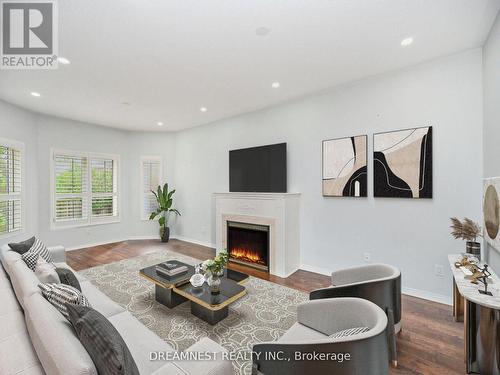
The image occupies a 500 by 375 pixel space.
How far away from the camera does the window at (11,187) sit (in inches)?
157

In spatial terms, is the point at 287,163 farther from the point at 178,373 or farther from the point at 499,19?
the point at 178,373

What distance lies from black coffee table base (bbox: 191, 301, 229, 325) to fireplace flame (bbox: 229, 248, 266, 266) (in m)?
1.64

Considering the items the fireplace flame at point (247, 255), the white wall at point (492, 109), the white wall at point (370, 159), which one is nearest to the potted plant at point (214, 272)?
the fireplace flame at point (247, 255)

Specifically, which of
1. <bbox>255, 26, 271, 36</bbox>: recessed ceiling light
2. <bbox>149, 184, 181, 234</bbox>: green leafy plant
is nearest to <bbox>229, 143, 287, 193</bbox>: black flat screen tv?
<bbox>255, 26, 271, 36</bbox>: recessed ceiling light

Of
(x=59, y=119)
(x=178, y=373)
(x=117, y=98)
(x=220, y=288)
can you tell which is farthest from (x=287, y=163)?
(x=59, y=119)

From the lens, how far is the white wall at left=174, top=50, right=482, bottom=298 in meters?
2.68

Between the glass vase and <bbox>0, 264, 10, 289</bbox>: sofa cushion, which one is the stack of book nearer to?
the glass vase

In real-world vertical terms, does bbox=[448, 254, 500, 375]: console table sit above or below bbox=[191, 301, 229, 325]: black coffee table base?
above

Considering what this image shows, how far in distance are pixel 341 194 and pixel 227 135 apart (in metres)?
2.84

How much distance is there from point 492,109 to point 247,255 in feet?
12.7

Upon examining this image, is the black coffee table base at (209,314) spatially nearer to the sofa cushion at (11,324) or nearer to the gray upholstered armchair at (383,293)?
the gray upholstered armchair at (383,293)

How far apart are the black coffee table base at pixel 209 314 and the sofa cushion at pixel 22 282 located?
57.0 inches

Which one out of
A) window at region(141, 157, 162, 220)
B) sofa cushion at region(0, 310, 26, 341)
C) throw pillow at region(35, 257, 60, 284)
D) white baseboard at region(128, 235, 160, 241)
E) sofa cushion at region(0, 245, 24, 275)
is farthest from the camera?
window at region(141, 157, 162, 220)

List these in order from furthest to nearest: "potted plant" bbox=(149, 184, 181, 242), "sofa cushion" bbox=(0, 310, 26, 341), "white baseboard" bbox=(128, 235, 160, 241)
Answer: "white baseboard" bbox=(128, 235, 160, 241) < "potted plant" bbox=(149, 184, 181, 242) < "sofa cushion" bbox=(0, 310, 26, 341)
